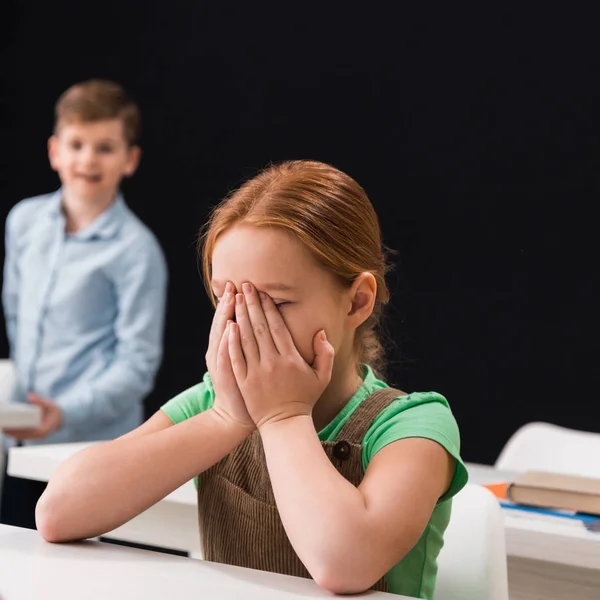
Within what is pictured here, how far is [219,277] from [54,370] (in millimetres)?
2112

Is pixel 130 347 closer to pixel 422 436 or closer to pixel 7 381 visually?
pixel 7 381

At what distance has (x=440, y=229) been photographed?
3.33 metres

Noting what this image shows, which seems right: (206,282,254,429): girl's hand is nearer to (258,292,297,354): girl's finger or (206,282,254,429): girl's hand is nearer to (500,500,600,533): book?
(258,292,297,354): girl's finger

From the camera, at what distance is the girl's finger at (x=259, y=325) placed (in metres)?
1.06

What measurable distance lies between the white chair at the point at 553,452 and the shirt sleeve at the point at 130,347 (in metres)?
1.19

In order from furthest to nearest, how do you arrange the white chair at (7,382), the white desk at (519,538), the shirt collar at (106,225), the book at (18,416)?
the shirt collar at (106,225) → the white chair at (7,382) → the book at (18,416) → the white desk at (519,538)

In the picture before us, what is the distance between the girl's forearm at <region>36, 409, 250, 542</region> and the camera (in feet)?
3.38

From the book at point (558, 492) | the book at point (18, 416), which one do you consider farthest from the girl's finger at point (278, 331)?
the book at point (18, 416)

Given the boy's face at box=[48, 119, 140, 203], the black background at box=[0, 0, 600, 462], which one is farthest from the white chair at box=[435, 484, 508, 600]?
the boy's face at box=[48, 119, 140, 203]

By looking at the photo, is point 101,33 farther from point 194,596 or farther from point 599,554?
point 194,596

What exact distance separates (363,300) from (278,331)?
15cm

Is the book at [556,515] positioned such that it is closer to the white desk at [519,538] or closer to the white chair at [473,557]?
the white desk at [519,538]

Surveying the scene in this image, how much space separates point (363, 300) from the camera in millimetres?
1166

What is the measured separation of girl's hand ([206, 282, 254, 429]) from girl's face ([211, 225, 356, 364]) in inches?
1.0
